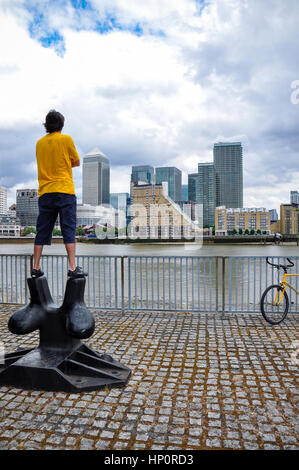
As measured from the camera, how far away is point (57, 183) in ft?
13.1

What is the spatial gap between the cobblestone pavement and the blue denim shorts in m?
1.72

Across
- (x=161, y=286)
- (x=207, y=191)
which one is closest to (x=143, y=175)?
(x=207, y=191)

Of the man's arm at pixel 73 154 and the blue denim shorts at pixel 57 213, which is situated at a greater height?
the man's arm at pixel 73 154

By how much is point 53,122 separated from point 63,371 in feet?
9.47

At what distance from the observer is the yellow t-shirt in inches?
156

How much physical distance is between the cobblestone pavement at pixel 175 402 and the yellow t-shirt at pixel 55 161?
2.27 m

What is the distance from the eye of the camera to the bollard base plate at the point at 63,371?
11.7 feet

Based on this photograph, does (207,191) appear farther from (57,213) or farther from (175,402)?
(175,402)

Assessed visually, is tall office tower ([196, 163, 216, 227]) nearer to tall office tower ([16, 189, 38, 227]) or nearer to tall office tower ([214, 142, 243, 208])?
tall office tower ([214, 142, 243, 208])

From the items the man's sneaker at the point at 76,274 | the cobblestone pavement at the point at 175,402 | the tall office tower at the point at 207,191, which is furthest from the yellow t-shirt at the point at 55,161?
the tall office tower at the point at 207,191

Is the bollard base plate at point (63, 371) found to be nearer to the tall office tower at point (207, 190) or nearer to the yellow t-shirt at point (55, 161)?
the yellow t-shirt at point (55, 161)

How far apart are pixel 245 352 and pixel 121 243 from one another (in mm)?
76449

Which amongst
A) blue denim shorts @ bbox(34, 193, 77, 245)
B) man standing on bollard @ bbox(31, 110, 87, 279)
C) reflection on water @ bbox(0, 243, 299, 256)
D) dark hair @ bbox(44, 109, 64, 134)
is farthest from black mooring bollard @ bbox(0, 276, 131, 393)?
reflection on water @ bbox(0, 243, 299, 256)
